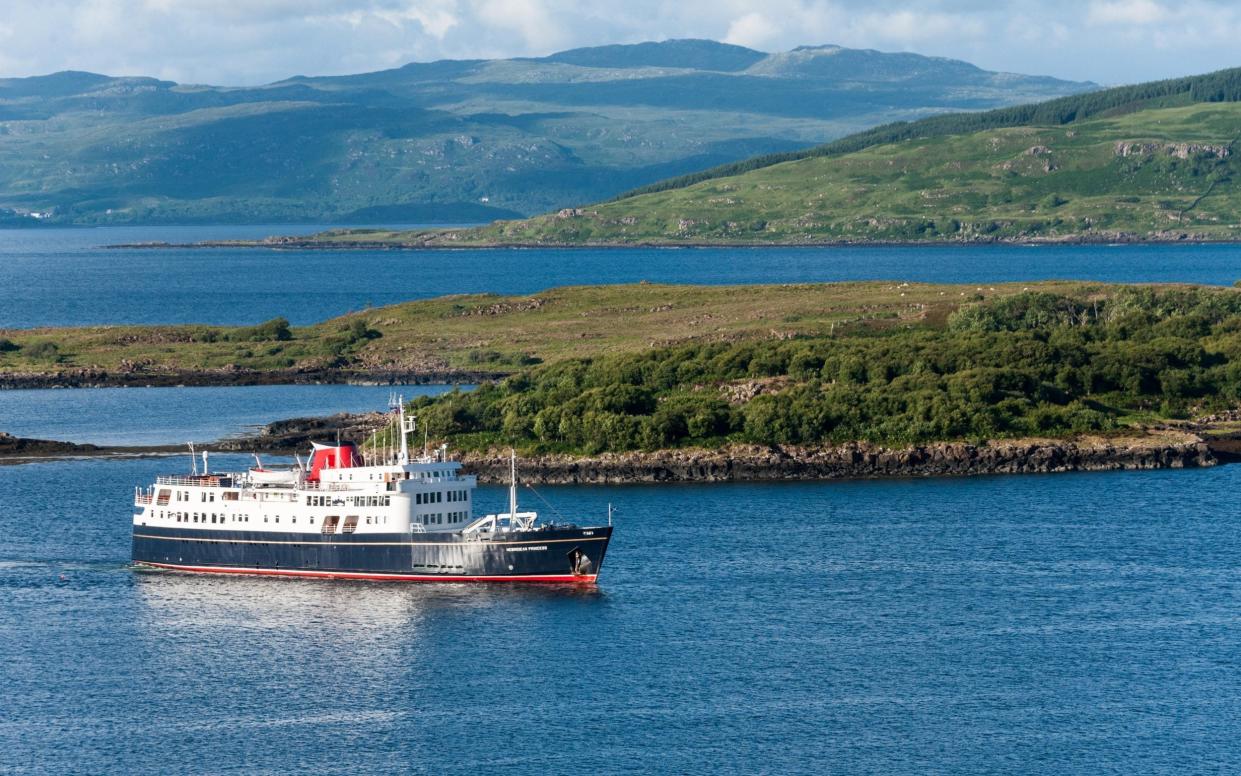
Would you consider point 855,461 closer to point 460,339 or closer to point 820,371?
point 820,371

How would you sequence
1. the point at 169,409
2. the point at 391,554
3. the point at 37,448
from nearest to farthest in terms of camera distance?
the point at 391,554 < the point at 37,448 < the point at 169,409

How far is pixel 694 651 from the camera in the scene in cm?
7538

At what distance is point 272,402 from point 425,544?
230 ft

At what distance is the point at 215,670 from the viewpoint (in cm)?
7444

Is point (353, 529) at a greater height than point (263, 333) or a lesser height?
lesser

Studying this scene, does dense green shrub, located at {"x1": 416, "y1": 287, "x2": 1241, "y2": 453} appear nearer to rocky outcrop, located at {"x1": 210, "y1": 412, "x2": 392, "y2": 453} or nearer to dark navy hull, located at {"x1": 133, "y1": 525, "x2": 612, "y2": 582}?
rocky outcrop, located at {"x1": 210, "y1": 412, "x2": 392, "y2": 453}

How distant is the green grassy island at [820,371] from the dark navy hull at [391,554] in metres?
31.9

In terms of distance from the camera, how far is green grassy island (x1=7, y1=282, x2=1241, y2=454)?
12075 centimetres

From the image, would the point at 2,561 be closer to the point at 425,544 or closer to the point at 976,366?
the point at 425,544

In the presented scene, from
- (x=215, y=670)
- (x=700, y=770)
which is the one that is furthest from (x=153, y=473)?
(x=700, y=770)

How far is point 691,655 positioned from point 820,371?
6005cm

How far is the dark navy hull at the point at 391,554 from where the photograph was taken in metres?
85.8

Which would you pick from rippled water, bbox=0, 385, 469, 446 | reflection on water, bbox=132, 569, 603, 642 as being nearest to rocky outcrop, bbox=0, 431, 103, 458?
→ rippled water, bbox=0, 385, 469, 446

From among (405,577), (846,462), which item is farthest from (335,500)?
(846,462)
